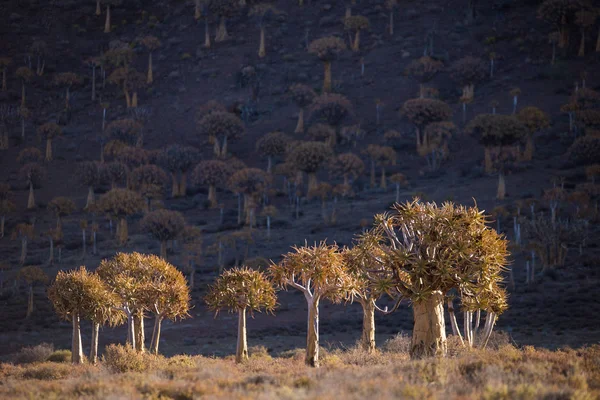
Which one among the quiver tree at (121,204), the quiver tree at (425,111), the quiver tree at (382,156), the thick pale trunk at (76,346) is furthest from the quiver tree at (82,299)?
the quiver tree at (425,111)

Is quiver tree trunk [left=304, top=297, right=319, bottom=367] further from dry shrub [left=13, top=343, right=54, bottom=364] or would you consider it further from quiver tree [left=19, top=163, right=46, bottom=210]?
quiver tree [left=19, top=163, right=46, bottom=210]

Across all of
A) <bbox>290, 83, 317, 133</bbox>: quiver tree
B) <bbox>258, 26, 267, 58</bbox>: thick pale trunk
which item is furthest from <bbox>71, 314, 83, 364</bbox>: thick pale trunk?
<bbox>258, 26, 267, 58</bbox>: thick pale trunk

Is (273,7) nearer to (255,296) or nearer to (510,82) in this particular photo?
(510,82)

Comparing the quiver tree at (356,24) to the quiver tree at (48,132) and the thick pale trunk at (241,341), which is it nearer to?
the quiver tree at (48,132)

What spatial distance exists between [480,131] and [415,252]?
5066 cm

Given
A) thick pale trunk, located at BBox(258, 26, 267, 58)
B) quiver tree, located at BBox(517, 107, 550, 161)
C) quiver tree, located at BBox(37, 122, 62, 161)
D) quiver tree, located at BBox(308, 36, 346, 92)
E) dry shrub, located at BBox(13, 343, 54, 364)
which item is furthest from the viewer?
thick pale trunk, located at BBox(258, 26, 267, 58)

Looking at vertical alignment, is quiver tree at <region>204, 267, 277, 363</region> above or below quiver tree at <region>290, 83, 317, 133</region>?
below

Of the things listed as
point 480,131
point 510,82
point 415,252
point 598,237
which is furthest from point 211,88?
point 415,252

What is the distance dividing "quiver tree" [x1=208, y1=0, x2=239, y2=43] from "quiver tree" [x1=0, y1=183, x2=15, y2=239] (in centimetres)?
4952

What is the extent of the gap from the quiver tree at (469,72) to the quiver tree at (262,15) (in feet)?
107

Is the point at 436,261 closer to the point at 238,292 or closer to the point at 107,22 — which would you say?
the point at 238,292

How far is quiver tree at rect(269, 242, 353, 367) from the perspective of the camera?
23344 mm

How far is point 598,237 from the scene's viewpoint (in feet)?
181

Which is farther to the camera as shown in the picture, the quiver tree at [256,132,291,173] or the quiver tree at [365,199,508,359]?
the quiver tree at [256,132,291,173]
